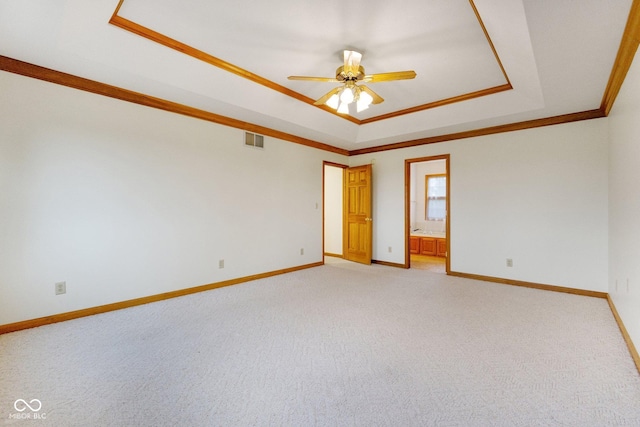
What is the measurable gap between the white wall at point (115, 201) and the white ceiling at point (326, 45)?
427 mm

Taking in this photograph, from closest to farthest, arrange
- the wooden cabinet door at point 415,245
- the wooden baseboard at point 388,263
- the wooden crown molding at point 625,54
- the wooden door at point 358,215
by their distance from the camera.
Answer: the wooden crown molding at point 625,54 < the wooden baseboard at point 388,263 < the wooden door at point 358,215 < the wooden cabinet door at point 415,245

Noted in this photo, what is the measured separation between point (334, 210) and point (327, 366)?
5.16 meters

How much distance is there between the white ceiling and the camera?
6.87 feet

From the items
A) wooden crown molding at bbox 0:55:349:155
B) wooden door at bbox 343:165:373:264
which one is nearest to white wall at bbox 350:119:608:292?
wooden door at bbox 343:165:373:264

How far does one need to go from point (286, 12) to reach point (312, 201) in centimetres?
352

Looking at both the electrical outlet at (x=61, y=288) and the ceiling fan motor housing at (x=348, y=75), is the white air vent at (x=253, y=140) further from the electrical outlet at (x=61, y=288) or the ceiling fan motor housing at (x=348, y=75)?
the electrical outlet at (x=61, y=288)

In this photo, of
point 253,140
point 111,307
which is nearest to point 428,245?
point 253,140

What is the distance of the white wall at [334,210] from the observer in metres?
6.88

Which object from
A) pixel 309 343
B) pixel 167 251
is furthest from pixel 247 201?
pixel 309 343

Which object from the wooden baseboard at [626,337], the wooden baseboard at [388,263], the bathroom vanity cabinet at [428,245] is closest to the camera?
the wooden baseboard at [626,337]

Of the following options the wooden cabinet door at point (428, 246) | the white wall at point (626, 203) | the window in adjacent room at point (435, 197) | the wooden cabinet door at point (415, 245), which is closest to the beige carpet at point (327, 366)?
the white wall at point (626, 203)

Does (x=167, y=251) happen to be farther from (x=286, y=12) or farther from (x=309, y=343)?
(x=286, y=12)

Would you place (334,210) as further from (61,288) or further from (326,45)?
(61,288)

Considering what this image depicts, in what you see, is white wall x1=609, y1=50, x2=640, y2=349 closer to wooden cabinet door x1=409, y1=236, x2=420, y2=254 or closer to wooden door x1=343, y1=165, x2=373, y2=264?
wooden door x1=343, y1=165, x2=373, y2=264
